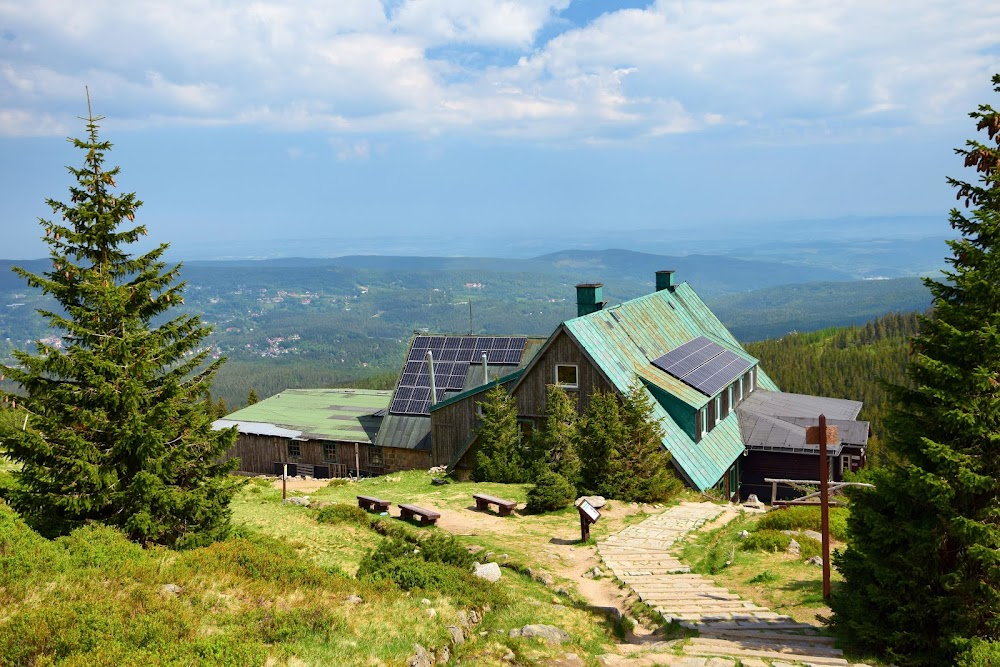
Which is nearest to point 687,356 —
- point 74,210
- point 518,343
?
point 518,343

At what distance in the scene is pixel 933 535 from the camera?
1265cm

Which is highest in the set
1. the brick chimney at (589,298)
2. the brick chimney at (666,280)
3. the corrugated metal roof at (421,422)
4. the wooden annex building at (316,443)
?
the brick chimney at (666,280)

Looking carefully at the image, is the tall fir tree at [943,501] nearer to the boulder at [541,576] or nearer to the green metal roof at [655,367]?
the boulder at [541,576]

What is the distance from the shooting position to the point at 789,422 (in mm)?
41062

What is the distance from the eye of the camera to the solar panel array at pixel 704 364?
124 ft

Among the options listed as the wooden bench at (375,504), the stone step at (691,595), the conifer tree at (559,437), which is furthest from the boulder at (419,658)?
the conifer tree at (559,437)

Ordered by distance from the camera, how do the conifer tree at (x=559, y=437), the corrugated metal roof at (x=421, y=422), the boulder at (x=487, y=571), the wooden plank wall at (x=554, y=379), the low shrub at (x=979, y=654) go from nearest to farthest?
the low shrub at (x=979, y=654) < the boulder at (x=487, y=571) < the conifer tree at (x=559, y=437) < the wooden plank wall at (x=554, y=379) < the corrugated metal roof at (x=421, y=422)

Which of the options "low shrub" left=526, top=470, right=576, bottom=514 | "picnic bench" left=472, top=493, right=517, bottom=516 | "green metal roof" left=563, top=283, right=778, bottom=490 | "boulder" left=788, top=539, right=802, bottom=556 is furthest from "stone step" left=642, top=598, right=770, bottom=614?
"green metal roof" left=563, top=283, right=778, bottom=490

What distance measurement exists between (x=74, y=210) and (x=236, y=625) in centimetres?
1071

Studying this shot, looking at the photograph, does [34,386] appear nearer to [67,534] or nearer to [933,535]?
[67,534]

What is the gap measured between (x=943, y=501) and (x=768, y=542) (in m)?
9.90

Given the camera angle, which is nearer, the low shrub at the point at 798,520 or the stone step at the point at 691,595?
the stone step at the point at 691,595

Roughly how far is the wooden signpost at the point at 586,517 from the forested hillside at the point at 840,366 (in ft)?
184

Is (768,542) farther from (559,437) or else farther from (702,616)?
(559,437)
